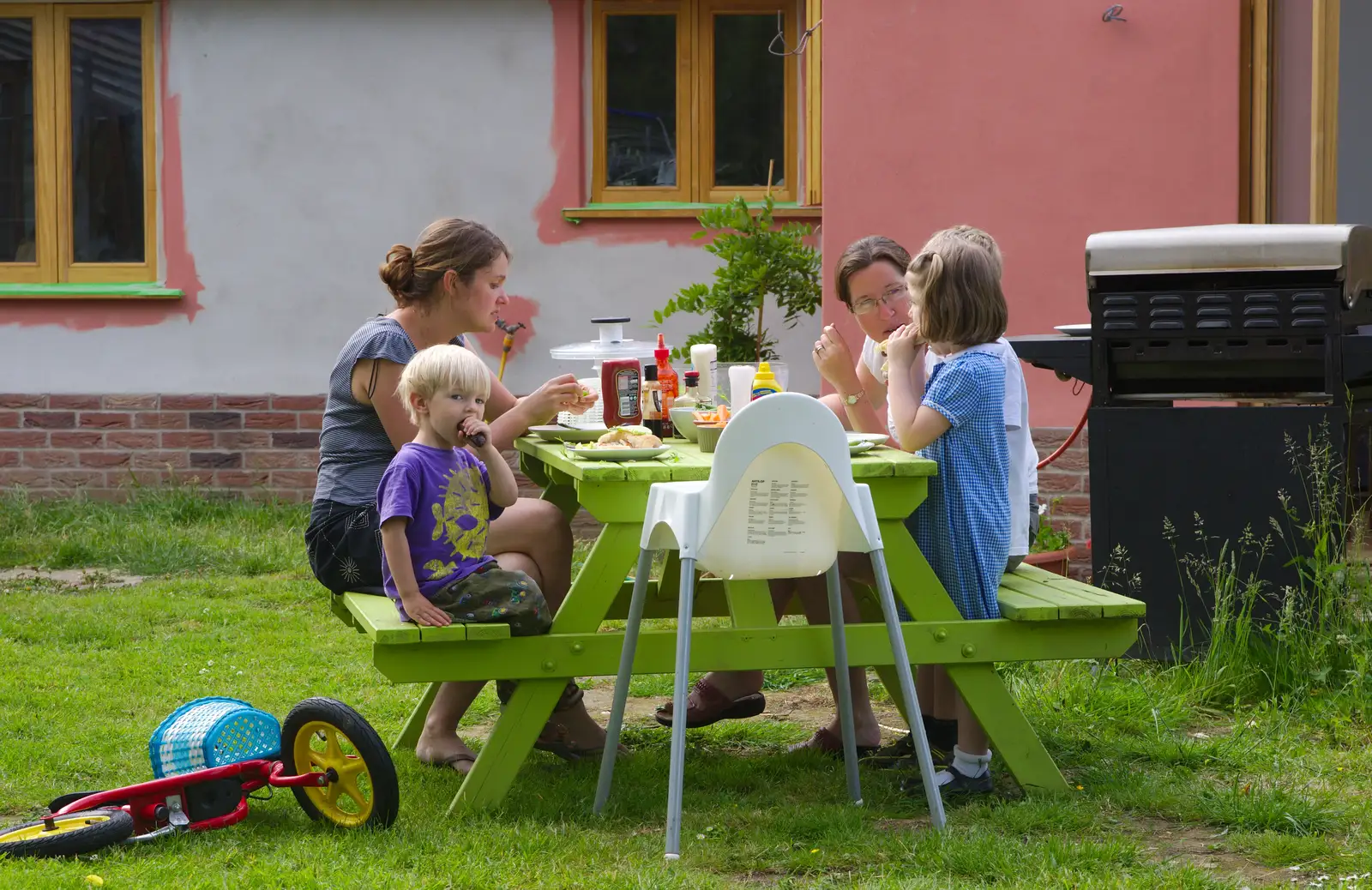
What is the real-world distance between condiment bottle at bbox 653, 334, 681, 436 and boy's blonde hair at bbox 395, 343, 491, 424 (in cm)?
104

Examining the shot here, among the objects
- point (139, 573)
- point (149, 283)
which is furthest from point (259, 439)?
point (139, 573)

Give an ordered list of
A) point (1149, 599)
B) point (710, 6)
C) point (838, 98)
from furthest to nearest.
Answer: point (710, 6) → point (838, 98) → point (1149, 599)

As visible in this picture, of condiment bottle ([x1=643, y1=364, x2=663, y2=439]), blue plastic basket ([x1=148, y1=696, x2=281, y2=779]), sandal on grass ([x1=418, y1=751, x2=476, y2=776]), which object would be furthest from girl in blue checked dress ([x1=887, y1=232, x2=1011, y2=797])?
blue plastic basket ([x1=148, y1=696, x2=281, y2=779])

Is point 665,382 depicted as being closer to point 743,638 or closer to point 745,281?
point 743,638

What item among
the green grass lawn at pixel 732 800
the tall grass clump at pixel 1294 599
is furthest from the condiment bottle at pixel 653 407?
the tall grass clump at pixel 1294 599

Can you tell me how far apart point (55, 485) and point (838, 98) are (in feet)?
17.1

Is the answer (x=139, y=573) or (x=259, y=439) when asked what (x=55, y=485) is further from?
(x=139, y=573)

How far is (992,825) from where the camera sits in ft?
11.1

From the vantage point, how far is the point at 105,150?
9.22 metres

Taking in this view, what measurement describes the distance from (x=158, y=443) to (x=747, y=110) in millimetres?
3944

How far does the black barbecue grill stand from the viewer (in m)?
4.63

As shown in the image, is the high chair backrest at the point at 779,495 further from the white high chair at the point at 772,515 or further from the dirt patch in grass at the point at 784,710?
the dirt patch in grass at the point at 784,710

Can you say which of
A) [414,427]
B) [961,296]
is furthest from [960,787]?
[414,427]

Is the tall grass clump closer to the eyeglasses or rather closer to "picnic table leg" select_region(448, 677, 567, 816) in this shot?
the eyeglasses
